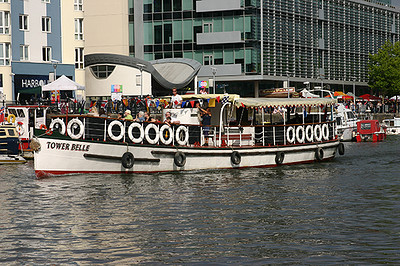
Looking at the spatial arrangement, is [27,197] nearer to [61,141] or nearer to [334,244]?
[61,141]

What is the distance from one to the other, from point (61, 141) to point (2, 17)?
39247 mm

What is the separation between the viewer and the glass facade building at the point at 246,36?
8775 cm

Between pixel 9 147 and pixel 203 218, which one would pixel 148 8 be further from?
pixel 203 218

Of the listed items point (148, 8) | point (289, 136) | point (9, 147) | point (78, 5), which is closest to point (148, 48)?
point (148, 8)

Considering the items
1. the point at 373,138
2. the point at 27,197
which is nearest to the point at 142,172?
the point at 27,197

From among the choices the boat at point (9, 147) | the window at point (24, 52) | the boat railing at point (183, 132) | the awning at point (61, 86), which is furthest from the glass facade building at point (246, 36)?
the boat at point (9, 147)

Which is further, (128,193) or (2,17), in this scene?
(2,17)

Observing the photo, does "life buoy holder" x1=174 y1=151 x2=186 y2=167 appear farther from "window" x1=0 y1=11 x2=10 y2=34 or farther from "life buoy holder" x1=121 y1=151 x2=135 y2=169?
"window" x1=0 y1=11 x2=10 y2=34

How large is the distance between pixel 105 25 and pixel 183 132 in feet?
203

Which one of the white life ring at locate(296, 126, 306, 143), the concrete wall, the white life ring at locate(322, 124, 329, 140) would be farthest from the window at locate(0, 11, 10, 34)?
the white life ring at locate(296, 126, 306, 143)

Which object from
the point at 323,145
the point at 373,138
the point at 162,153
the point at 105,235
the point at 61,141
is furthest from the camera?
the point at 373,138

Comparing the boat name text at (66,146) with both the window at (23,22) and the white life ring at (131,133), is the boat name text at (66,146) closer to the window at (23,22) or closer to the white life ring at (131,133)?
the white life ring at (131,133)

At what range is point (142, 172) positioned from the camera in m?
31.3

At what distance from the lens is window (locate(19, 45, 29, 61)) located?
6788 centimetres
